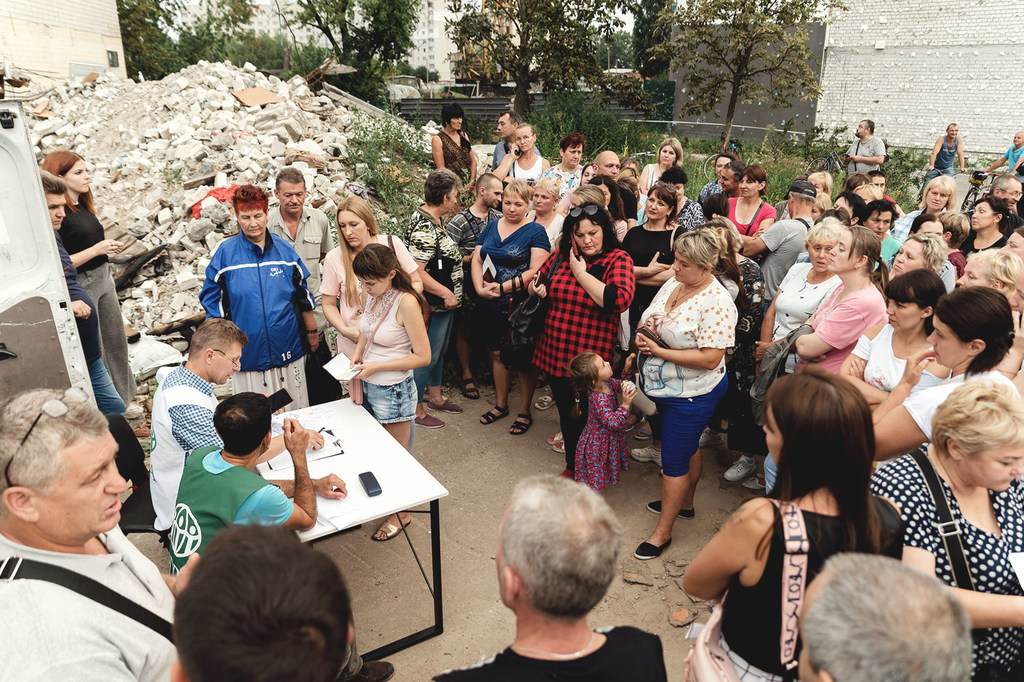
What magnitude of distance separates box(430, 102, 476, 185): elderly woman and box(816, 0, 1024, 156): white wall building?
16955 mm

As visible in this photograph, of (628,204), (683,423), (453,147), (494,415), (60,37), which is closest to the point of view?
(683,423)

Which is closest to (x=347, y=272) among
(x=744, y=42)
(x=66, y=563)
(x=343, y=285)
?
(x=343, y=285)

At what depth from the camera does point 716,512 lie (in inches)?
167

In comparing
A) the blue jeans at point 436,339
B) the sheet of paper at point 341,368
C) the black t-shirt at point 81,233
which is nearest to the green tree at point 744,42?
the blue jeans at point 436,339

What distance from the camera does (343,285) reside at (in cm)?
418

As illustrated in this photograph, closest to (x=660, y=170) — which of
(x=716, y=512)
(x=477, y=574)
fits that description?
(x=716, y=512)

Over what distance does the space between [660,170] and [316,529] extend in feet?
18.0

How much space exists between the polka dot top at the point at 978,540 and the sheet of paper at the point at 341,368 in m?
2.60

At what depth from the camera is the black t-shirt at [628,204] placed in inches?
223

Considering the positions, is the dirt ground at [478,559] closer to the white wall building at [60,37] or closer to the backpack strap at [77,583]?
the backpack strap at [77,583]

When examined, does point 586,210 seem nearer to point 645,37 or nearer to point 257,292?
point 257,292

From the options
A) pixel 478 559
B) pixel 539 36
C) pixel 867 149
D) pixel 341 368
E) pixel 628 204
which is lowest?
pixel 478 559

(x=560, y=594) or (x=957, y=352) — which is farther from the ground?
(x=957, y=352)

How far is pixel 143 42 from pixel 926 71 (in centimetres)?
2620
